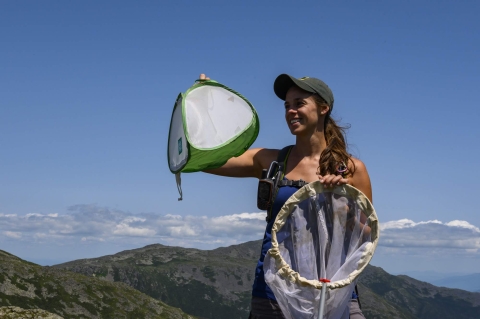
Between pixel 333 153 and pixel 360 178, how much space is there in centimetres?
41

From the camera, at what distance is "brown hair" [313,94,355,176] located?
252 inches

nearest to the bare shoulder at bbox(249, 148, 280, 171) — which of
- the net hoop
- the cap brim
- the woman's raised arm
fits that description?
the woman's raised arm

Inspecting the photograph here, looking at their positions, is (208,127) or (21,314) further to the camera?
(21,314)

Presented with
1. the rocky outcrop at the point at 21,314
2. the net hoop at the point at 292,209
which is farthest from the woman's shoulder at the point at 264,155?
the rocky outcrop at the point at 21,314

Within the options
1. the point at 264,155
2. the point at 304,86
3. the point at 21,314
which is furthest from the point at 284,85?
the point at 21,314

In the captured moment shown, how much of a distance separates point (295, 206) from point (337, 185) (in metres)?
0.50

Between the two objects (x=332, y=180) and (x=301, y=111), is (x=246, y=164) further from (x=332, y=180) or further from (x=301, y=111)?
(x=332, y=180)

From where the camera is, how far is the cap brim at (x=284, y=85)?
6.50m

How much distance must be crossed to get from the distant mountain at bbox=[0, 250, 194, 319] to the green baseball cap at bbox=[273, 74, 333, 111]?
141 m

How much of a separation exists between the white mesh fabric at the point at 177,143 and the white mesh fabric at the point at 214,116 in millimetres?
116

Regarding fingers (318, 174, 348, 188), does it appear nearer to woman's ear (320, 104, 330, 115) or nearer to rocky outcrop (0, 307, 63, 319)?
woman's ear (320, 104, 330, 115)

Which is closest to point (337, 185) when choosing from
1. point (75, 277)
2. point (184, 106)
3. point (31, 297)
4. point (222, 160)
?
point (222, 160)

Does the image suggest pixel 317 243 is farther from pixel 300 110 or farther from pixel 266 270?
pixel 300 110

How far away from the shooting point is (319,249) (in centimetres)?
645
